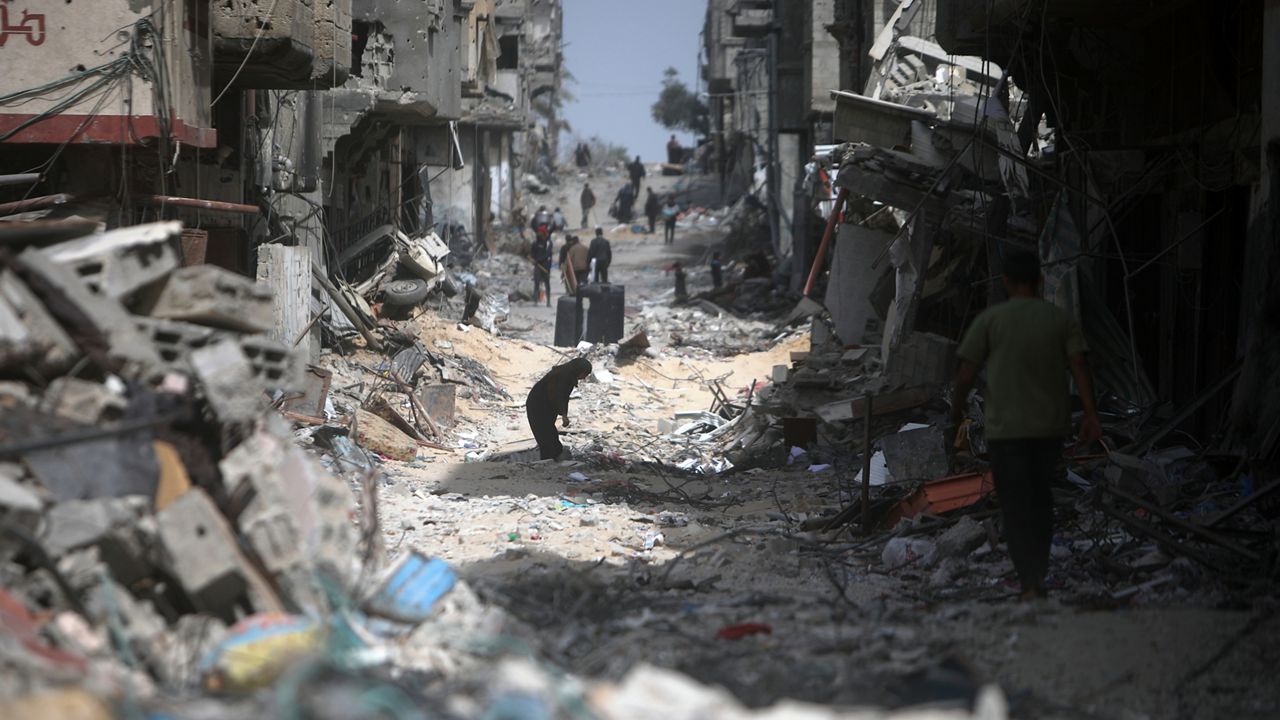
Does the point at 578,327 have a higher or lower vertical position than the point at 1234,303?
lower

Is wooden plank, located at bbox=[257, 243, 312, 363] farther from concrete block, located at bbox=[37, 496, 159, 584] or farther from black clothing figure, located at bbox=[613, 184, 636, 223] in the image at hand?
black clothing figure, located at bbox=[613, 184, 636, 223]

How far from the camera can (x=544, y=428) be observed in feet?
37.6

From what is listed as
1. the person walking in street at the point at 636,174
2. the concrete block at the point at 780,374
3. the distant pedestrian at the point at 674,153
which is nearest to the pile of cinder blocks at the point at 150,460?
the concrete block at the point at 780,374

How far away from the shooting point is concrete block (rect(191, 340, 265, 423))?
4520mm

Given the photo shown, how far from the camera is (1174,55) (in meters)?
9.93

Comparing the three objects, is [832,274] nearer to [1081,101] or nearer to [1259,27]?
[1081,101]

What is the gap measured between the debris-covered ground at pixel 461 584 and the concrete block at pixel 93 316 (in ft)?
0.04

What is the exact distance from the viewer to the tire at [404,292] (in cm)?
1808

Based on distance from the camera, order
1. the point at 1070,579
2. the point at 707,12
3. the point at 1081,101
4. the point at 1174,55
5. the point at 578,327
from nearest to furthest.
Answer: the point at 1070,579, the point at 1174,55, the point at 1081,101, the point at 578,327, the point at 707,12

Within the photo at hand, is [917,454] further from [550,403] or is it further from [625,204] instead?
[625,204]

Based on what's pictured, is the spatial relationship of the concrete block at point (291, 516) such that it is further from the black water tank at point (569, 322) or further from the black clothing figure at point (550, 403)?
the black water tank at point (569, 322)

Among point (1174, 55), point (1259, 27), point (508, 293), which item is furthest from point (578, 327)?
point (1259, 27)

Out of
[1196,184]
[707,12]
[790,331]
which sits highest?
[707,12]

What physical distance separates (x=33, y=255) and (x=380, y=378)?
9565 millimetres
